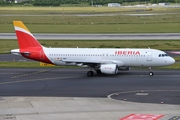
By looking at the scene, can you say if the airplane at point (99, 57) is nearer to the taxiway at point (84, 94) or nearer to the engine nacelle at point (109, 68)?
the engine nacelle at point (109, 68)

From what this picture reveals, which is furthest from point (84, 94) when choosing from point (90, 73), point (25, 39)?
point (25, 39)

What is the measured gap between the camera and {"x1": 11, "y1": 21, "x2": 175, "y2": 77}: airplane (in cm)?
5675

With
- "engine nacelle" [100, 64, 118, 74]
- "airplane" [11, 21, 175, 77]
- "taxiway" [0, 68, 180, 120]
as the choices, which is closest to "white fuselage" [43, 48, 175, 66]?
"airplane" [11, 21, 175, 77]

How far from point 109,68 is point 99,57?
2.72 m

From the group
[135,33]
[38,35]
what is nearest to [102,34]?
[135,33]

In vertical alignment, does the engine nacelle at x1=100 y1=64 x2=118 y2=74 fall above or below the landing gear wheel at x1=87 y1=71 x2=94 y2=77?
above

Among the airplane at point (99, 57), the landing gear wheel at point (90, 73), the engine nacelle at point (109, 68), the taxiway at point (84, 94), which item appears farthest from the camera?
the landing gear wheel at point (90, 73)

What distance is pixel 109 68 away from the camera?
55406 millimetres

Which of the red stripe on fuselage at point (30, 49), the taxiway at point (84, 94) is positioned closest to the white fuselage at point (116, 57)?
the red stripe on fuselage at point (30, 49)

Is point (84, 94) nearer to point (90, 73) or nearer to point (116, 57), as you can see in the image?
point (90, 73)

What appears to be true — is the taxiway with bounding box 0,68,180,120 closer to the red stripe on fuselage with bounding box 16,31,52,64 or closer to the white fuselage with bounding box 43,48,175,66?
the white fuselage with bounding box 43,48,175,66

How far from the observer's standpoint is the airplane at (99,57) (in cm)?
5675

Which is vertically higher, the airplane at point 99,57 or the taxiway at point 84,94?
the airplane at point 99,57

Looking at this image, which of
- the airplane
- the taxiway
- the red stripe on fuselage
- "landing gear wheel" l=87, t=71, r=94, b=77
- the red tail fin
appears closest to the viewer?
the taxiway
